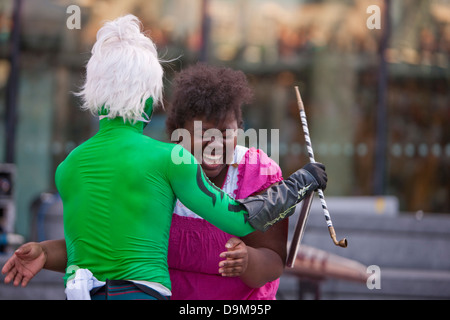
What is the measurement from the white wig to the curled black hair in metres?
0.37

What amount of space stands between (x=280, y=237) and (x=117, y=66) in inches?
37.2

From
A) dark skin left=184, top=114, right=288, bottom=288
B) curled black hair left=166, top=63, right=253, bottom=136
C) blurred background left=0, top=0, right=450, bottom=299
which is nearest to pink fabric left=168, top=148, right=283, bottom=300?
dark skin left=184, top=114, right=288, bottom=288

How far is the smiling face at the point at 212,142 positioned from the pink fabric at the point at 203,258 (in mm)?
116

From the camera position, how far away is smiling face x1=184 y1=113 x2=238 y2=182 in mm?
2713

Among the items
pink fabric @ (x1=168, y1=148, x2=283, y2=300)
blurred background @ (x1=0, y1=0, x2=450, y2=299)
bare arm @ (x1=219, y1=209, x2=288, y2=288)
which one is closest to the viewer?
bare arm @ (x1=219, y1=209, x2=288, y2=288)

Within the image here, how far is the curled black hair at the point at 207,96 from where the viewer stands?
9.01 feet

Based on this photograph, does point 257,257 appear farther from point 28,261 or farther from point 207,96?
point 28,261

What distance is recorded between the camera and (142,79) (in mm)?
2338

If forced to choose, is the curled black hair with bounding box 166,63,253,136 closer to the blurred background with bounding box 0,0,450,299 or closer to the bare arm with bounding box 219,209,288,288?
the bare arm with bounding box 219,209,288,288

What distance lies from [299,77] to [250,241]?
5579mm

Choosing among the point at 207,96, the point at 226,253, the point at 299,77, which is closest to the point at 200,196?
the point at 226,253

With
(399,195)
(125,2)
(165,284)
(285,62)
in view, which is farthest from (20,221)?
(165,284)

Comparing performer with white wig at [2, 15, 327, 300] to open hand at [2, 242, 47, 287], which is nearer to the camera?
performer with white wig at [2, 15, 327, 300]
